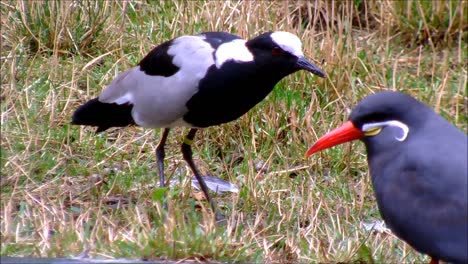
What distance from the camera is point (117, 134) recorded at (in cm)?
603

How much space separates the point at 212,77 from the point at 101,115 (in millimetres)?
773

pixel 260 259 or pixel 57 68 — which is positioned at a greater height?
pixel 57 68

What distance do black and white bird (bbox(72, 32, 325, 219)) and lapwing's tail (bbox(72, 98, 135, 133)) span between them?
121 millimetres

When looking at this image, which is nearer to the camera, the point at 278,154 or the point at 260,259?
the point at 260,259

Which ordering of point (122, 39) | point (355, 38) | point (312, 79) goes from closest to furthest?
point (312, 79) < point (122, 39) < point (355, 38)

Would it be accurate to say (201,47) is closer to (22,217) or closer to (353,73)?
(22,217)

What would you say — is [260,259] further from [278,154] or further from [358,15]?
[358,15]

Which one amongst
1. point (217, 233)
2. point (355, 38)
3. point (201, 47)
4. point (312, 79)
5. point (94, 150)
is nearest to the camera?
point (217, 233)

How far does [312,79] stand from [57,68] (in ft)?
5.25

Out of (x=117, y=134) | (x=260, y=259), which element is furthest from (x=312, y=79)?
(x=260, y=259)

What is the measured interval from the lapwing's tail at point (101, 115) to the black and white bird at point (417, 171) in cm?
163

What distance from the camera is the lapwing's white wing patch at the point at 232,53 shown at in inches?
197

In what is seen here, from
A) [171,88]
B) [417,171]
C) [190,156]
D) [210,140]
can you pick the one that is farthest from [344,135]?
[210,140]

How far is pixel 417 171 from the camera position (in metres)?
3.84
